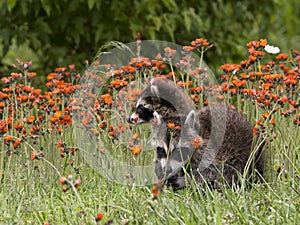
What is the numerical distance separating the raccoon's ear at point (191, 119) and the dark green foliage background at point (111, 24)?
249 cm

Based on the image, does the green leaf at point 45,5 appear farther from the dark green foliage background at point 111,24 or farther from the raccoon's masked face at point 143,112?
the raccoon's masked face at point 143,112

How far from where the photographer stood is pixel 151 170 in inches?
172

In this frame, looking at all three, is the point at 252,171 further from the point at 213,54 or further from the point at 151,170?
the point at 213,54

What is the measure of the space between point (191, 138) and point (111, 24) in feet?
9.86

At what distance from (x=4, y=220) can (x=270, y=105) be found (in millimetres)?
1844

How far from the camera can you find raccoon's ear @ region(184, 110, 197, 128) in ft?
13.3

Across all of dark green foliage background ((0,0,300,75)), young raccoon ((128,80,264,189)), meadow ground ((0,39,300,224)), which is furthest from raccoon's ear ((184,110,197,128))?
dark green foliage background ((0,0,300,75))

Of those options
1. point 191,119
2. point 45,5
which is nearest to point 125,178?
point 191,119

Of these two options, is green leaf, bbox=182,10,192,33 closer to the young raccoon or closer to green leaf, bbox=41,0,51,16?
green leaf, bbox=41,0,51,16

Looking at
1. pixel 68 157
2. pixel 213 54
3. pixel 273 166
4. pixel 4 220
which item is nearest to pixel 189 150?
pixel 273 166

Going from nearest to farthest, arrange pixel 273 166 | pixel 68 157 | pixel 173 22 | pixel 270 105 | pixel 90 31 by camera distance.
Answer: pixel 270 105, pixel 273 166, pixel 68 157, pixel 173 22, pixel 90 31

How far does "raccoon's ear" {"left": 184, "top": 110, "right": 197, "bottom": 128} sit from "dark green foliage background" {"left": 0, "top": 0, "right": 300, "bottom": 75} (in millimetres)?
2492

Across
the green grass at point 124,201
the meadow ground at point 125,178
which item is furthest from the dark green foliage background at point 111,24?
the green grass at point 124,201

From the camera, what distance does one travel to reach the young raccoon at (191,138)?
4121mm
